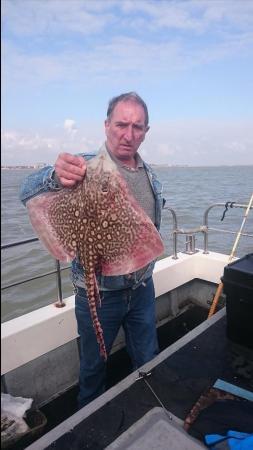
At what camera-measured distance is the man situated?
2480 mm

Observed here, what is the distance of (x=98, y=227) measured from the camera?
6.38 feet

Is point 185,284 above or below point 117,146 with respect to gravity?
below

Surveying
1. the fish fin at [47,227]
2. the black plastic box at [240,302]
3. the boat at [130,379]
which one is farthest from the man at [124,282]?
the black plastic box at [240,302]

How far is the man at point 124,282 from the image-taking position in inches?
97.7

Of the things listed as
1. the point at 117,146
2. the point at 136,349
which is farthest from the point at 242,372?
the point at 117,146

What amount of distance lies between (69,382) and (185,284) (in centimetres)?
218

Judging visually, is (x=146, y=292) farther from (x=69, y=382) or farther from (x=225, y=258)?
(x=225, y=258)

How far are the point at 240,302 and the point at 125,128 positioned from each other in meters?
1.83

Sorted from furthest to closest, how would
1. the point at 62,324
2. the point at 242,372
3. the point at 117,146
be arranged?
the point at 62,324, the point at 242,372, the point at 117,146

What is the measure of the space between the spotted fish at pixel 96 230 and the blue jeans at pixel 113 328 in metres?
0.66

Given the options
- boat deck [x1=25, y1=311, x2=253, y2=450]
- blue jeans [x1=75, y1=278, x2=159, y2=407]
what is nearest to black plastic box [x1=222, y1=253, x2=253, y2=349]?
boat deck [x1=25, y1=311, x2=253, y2=450]

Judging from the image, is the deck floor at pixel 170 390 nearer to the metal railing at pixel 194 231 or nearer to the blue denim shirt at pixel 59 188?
the blue denim shirt at pixel 59 188

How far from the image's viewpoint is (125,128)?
8.11ft

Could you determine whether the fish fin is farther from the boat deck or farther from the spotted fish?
the boat deck
